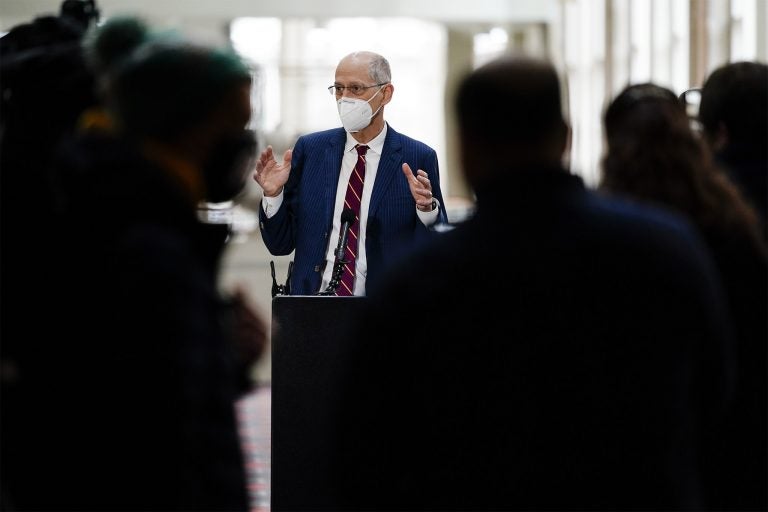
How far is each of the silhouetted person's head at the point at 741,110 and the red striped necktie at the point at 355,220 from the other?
1649mm

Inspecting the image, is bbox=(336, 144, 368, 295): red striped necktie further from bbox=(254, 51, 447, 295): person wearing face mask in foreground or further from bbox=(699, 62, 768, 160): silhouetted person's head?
bbox=(699, 62, 768, 160): silhouetted person's head

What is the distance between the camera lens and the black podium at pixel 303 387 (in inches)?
158

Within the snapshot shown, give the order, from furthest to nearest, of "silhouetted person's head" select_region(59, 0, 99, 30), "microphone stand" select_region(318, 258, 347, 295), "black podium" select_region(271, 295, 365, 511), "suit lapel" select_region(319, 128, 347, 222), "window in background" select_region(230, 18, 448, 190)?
"window in background" select_region(230, 18, 448, 190) < "suit lapel" select_region(319, 128, 347, 222) < "microphone stand" select_region(318, 258, 347, 295) < "black podium" select_region(271, 295, 365, 511) < "silhouetted person's head" select_region(59, 0, 99, 30)

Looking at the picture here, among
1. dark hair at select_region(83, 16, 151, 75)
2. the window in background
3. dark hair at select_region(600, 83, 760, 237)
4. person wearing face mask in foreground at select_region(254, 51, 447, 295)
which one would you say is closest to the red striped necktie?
person wearing face mask in foreground at select_region(254, 51, 447, 295)

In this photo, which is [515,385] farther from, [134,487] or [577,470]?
[134,487]

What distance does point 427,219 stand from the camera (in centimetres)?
469

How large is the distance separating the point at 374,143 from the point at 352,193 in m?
0.22

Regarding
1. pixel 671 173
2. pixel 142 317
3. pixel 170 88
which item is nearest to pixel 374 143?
pixel 671 173

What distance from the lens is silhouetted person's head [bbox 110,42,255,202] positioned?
2.14 m

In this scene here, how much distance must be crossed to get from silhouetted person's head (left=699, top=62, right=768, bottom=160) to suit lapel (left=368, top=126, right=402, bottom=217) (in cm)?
170

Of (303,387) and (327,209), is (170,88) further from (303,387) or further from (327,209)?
(327,209)

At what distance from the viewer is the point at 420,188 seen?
4.63 meters

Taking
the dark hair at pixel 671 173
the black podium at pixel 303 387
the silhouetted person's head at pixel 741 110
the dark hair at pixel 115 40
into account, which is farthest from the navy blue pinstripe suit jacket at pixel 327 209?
the dark hair at pixel 115 40

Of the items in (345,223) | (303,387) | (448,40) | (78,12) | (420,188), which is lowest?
(303,387)
